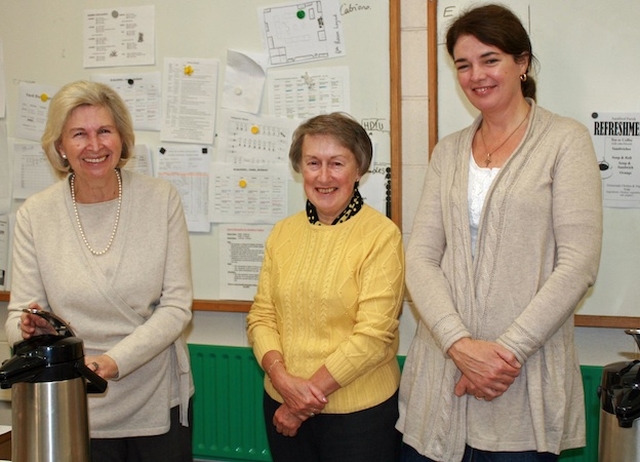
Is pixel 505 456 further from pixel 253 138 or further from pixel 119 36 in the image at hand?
pixel 119 36

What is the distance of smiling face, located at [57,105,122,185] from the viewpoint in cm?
187

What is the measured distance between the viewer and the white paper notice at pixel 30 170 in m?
2.85

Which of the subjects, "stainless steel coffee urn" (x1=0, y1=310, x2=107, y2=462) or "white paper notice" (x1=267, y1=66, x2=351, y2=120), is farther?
"white paper notice" (x1=267, y1=66, x2=351, y2=120)

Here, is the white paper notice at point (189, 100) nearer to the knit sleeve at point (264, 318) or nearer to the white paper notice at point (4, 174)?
the white paper notice at point (4, 174)

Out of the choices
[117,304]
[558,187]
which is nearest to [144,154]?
[117,304]

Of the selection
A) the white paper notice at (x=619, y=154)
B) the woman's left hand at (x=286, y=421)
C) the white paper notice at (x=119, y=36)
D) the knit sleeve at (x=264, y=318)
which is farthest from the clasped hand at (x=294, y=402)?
the white paper notice at (x=119, y=36)

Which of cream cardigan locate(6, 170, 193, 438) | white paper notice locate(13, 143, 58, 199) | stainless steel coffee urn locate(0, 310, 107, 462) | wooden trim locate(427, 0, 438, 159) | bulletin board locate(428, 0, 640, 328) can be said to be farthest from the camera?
white paper notice locate(13, 143, 58, 199)

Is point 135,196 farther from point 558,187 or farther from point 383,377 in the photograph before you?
point 558,187

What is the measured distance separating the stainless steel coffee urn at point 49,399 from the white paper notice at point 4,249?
1.65 m

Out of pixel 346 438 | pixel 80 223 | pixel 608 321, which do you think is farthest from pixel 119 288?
pixel 608 321

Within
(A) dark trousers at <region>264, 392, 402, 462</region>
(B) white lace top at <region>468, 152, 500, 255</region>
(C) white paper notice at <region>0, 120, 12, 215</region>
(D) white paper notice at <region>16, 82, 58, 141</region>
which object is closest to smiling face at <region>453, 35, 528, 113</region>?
(B) white lace top at <region>468, 152, 500, 255</region>

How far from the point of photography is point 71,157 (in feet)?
6.17

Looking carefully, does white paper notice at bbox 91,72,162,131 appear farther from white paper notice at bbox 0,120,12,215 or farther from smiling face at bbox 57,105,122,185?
smiling face at bbox 57,105,122,185

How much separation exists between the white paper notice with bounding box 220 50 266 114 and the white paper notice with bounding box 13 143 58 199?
0.79 meters
